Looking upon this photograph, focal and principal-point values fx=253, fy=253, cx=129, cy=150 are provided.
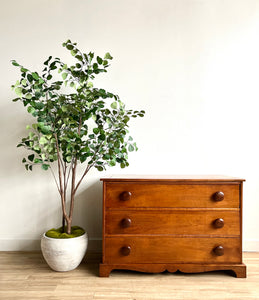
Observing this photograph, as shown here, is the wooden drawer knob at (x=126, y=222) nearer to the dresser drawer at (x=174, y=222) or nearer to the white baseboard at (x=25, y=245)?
the dresser drawer at (x=174, y=222)

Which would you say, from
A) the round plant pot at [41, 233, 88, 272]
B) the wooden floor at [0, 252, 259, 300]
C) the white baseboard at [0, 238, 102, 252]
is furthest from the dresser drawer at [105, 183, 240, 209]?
the white baseboard at [0, 238, 102, 252]

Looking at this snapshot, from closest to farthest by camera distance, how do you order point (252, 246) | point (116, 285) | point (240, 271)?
point (116, 285), point (240, 271), point (252, 246)

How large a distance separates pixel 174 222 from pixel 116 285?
20.7 inches

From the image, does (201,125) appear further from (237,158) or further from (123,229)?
(123,229)

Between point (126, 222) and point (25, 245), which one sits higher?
point (126, 222)

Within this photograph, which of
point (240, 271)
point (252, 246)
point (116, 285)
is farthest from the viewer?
point (252, 246)

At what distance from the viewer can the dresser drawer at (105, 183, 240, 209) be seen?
166 cm

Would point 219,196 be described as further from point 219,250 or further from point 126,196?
point 126,196

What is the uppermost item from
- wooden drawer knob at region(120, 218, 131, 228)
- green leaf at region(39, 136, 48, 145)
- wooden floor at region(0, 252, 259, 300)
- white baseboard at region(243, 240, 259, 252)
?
green leaf at region(39, 136, 48, 145)

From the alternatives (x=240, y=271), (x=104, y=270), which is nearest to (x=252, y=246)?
(x=240, y=271)

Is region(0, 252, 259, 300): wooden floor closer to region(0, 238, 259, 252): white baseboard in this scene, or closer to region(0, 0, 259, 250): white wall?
region(0, 238, 259, 252): white baseboard

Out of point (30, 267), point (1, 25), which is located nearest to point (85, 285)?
point (30, 267)

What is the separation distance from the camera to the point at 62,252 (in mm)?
1654

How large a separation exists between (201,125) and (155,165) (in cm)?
52
